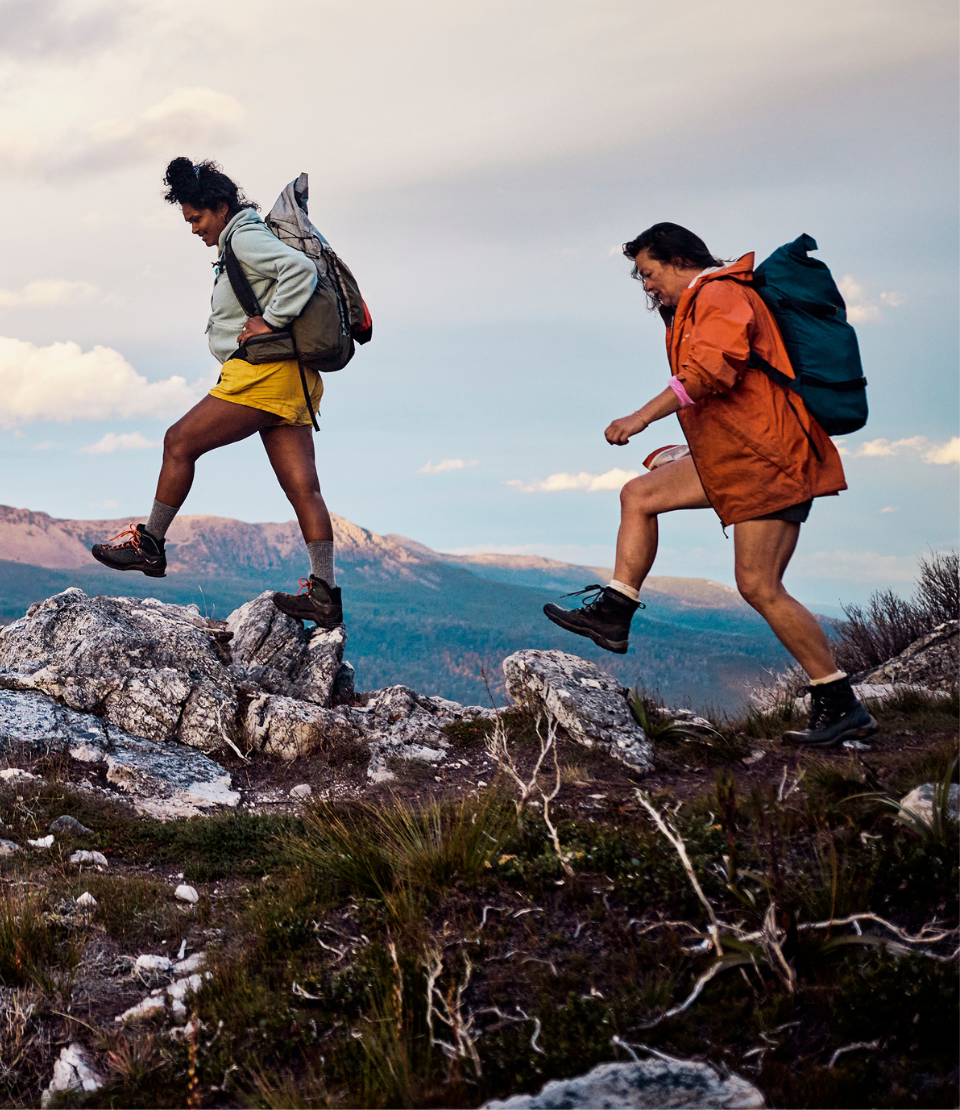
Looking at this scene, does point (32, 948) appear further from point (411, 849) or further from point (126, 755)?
point (126, 755)

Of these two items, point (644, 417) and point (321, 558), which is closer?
point (644, 417)

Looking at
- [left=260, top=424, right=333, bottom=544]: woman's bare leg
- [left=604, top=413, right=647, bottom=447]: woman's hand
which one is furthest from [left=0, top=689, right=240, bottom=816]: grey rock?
[left=604, top=413, right=647, bottom=447]: woman's hand

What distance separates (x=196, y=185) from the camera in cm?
704

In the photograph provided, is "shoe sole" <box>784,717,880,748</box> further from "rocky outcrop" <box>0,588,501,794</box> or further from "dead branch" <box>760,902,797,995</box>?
"rocky outcrop" <box>0,588,501,794</box>

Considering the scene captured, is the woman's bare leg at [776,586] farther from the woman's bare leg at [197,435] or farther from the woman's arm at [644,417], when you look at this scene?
the woman's bare leg at [197,435]

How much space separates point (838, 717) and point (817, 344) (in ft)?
7.33

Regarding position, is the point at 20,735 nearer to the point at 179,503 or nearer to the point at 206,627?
the point at 179,503

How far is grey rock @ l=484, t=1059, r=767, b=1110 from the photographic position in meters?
2.35

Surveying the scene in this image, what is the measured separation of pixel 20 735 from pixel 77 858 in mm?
2034

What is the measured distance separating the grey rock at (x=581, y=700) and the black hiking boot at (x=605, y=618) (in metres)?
0.98

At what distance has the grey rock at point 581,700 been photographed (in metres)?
6.02

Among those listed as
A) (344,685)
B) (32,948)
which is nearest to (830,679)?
(32,948)

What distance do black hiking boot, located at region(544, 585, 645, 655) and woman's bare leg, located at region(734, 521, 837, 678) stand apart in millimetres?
752

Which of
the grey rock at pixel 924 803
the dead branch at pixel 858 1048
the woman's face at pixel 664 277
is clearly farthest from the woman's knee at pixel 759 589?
the dead branch at pixel 858 1048
